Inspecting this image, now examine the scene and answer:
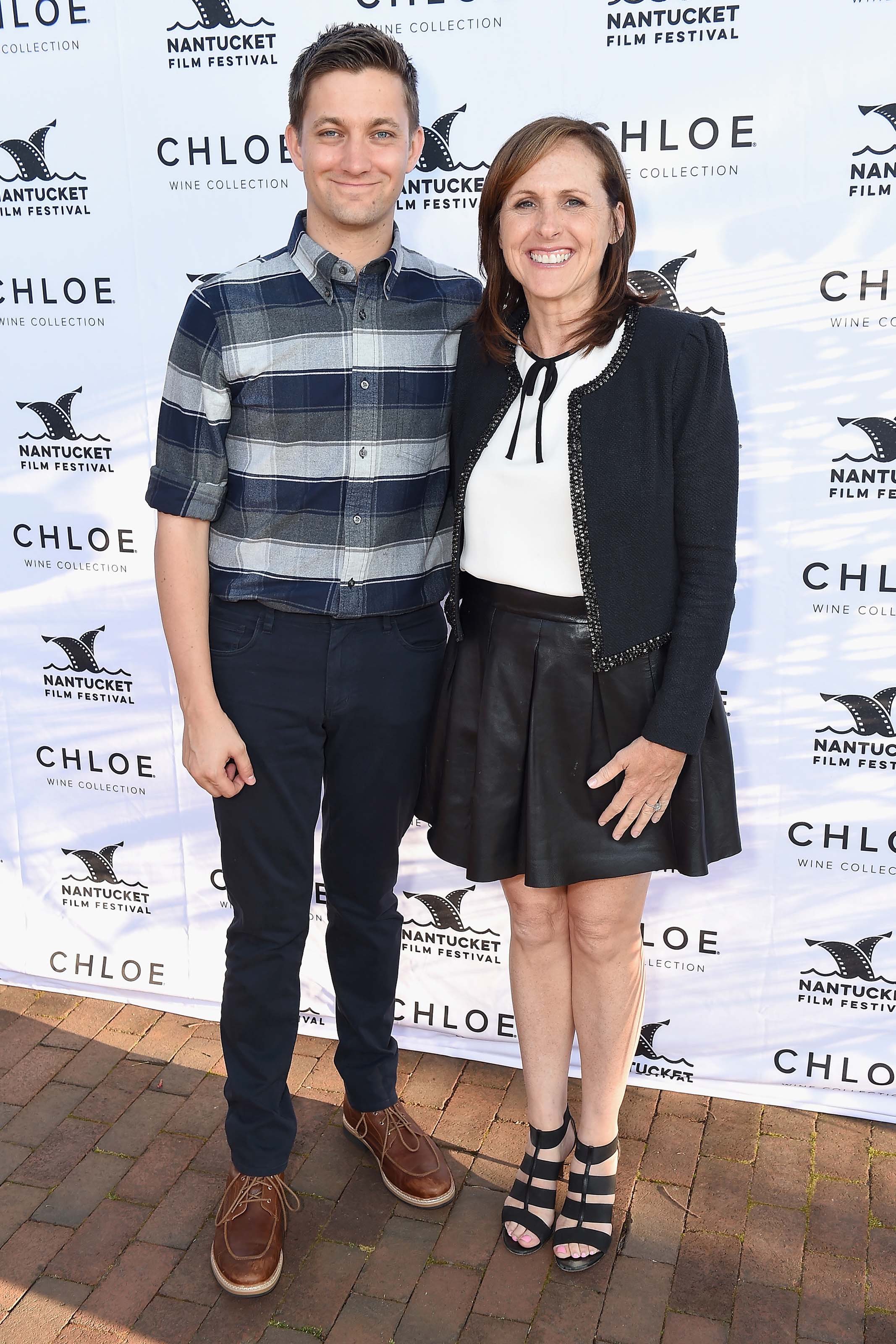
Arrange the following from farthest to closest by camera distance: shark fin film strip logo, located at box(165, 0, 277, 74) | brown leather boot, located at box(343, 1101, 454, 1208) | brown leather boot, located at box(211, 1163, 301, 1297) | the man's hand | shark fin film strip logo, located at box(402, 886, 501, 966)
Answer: shark fin film strip logo, located at box(402, 886, 501, 966) < shark fin film strip logo, located at box(165, 0, 277, 74) < brown leather boot, located at box(343, 1101, 454, 1208) < brown leather boot, located at box(211, 1163, 301, 1297) < the man's hand

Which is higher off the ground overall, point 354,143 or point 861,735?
point 354,143

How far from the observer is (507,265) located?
2104 millimetres

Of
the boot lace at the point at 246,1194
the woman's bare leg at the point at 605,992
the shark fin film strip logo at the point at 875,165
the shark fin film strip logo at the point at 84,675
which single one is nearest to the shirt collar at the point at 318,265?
the shark fin film strip logo at the point at 875,165

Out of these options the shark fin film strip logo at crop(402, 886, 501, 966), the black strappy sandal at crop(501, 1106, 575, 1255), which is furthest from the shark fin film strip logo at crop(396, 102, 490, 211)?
the black strappy sandal at crop(501, 1106, 575, 1255)

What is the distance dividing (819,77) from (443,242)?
835 millimetres

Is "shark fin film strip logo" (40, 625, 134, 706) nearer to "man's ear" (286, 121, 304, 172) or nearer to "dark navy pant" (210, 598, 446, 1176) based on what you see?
"dark navy pant" (210, 598, 446, 1176)

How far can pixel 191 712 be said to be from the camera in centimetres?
219

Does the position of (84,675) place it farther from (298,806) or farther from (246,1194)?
(246,1194)

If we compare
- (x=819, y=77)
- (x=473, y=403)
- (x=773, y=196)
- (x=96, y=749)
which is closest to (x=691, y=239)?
(x=773, y=196)

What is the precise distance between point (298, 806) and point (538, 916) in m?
0.51

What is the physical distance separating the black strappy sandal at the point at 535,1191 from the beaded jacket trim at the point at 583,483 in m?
1.01

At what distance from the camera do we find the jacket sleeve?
196 centimetres

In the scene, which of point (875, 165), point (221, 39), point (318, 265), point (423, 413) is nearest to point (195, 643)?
point (423, 413)

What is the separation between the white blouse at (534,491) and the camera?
79.9 inches
